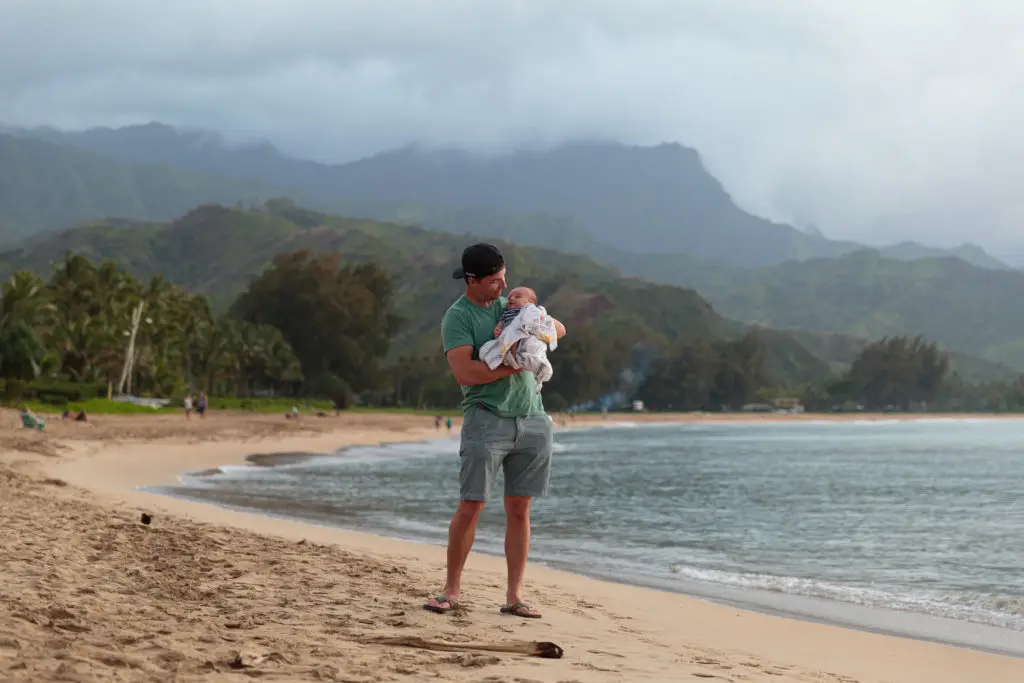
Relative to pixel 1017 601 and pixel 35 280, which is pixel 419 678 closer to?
pixel 1017 601

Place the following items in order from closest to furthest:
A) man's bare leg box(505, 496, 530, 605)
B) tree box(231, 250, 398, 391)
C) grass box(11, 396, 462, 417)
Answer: man's bare leg box(505, 496, 530, 605) < grass box(11, 396, 462, 417) < tree box(231, 250, 398, 391)

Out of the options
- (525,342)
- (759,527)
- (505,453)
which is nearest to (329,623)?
(505,453)

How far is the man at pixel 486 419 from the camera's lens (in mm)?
5730

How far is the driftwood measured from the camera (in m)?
4.92

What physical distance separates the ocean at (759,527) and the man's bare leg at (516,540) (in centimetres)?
356

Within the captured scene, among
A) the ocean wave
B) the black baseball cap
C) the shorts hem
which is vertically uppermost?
the black baseball cap

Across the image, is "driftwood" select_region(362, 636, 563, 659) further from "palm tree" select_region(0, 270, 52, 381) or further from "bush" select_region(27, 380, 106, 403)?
"bush" select_region(27, 380, 106, 403)

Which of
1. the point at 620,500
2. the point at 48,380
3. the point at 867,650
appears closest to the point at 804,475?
the point at 620,500

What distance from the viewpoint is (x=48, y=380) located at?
4997cm

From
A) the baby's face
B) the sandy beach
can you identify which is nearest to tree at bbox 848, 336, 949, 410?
the sandy beach

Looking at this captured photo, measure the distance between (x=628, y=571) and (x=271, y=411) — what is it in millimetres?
59399

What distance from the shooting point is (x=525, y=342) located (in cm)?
550

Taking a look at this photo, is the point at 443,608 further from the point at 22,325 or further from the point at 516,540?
the point at 22,325

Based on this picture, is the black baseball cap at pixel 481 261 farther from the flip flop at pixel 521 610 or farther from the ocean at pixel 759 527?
the ocean at pixel 759 527
